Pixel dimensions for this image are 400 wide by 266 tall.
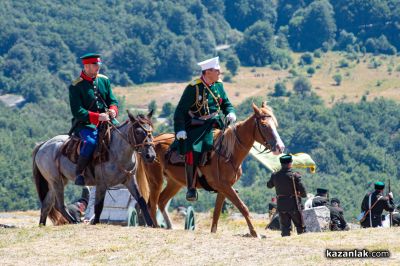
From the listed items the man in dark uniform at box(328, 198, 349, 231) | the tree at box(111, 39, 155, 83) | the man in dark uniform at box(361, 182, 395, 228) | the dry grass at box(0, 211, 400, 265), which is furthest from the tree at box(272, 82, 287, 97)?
the dry grass at box(0, 211, 400, 265)

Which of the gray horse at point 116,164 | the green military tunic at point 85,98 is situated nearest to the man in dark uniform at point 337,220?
the gray horse at point 116,164

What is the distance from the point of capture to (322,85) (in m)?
167

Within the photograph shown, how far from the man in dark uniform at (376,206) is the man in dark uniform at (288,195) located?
2.39m

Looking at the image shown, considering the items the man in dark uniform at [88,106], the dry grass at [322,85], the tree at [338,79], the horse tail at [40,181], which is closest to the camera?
the man in dark uniform at [88,106]

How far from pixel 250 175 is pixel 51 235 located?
97.3 metres

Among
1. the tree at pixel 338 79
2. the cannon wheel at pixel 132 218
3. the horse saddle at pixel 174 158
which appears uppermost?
the horse saddle at pixel 174 158

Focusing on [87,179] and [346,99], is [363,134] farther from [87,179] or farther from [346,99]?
[87,179]

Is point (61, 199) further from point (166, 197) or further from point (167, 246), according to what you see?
point (167, 246)

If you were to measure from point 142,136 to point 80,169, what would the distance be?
1.15m

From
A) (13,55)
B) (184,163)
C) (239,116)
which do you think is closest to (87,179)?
(184,163)

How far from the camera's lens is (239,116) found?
136375 millimetres

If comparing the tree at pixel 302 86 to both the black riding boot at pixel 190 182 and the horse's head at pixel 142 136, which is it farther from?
the horse's head at pixel 142 136

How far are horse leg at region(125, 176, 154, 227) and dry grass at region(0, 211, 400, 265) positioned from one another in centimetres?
85

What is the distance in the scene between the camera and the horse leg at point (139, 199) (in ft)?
67.9
